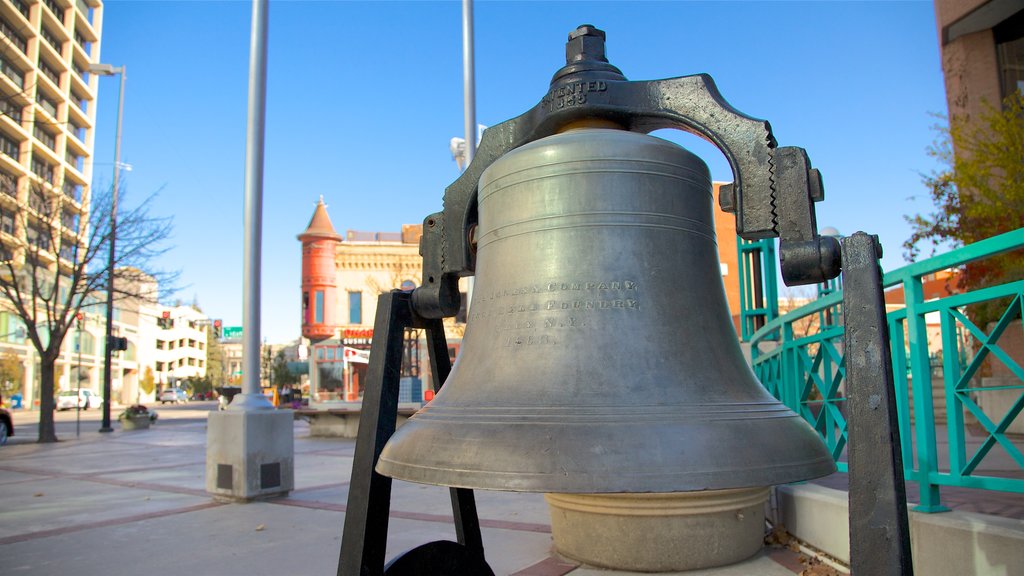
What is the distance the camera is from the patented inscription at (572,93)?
87.5 inches

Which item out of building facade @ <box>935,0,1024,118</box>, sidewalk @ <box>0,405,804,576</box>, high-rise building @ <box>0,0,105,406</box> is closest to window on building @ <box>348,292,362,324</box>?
high-rise building @ <box>0,0,105,406</box>

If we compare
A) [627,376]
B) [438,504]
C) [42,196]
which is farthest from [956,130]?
[42,196]

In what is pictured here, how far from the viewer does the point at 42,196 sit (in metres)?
17.1

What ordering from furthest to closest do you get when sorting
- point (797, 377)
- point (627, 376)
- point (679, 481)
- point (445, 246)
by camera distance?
1. point (797, 377)
2. point (445, 246)
3. point (627, 376)
4. point (679, 481)

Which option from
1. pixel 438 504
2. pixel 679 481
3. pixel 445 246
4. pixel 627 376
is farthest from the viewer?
pixel 438 504

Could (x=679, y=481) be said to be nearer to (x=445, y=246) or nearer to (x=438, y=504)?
(x=445, y=246)

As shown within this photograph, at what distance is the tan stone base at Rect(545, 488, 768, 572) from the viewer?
411cm

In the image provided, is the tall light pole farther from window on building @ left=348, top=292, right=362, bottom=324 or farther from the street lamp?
window on building @ left=348, top=292, right=362, bottom=324

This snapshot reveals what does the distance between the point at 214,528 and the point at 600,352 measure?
16.3 ft

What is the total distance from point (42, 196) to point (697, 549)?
1858 centimetres

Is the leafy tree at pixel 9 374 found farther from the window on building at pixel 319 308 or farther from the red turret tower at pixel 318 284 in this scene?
the window on building at pixel 319 308

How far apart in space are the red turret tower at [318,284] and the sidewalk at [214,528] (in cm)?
2993

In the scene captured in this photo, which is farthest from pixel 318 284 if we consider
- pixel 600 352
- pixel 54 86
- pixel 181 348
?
pixel 181 348

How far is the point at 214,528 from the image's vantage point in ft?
18.6
